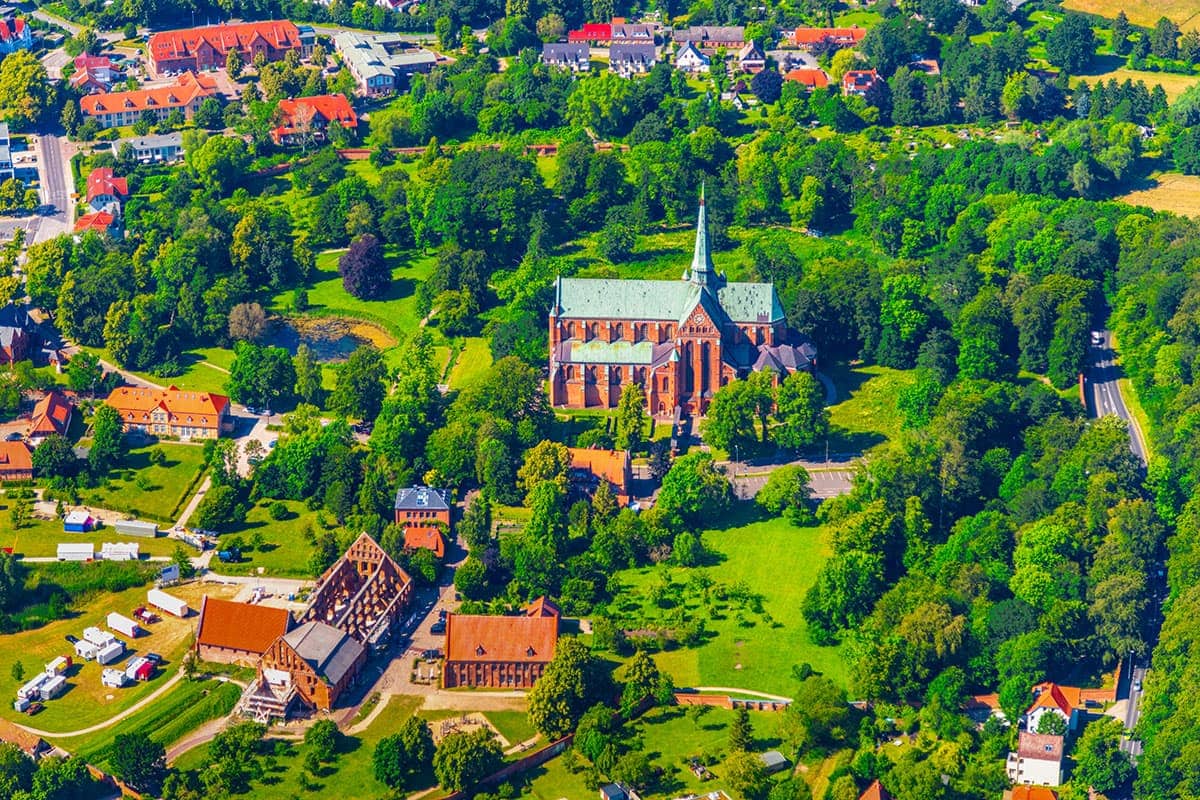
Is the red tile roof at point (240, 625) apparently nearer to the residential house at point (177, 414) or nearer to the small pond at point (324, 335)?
the residential house at point (177, 414)

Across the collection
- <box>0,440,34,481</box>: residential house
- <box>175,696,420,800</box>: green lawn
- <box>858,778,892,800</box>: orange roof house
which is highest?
<box>0,440,34,481</box>: residential house

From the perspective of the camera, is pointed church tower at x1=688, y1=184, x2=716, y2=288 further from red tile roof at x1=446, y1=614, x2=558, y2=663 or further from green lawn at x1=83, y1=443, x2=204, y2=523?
red tile roof at x1=446, y1=614, x2=558, y2=663

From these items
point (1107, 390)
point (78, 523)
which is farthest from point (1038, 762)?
point (78, 523)

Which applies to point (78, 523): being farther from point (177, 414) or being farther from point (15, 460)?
point (177, 414)

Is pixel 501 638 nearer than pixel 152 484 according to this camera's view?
Yes

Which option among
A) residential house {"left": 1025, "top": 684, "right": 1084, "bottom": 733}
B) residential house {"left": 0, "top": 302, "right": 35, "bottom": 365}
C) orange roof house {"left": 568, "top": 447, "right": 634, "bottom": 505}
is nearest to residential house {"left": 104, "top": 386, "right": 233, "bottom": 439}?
residential house {"left": 0, "top": 302, "right": 35, "bottom": 365}

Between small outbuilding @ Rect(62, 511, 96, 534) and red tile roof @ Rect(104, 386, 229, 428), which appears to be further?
red tile roof @ Rect(104, 386, 229, 428)

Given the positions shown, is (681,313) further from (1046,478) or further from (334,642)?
(334,642)
